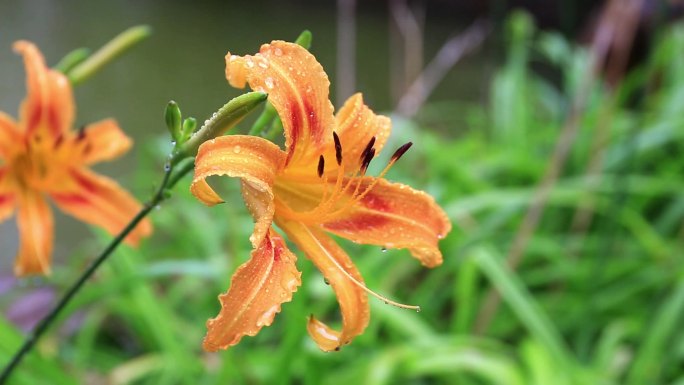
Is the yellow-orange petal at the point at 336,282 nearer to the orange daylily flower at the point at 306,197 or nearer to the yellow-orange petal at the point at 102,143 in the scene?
the orange daylily flower at the point at 306,197

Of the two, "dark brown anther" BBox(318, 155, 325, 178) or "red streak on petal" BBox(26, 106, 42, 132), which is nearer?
"dark brown anther" BBox(318, 155, 325, 178)

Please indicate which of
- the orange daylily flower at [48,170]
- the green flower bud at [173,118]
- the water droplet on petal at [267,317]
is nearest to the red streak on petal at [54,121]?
the orange daylily flower at [48,170]

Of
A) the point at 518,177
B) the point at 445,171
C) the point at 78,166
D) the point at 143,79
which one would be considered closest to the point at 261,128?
the point at 78,166

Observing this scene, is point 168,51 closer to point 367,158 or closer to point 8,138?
point 8,138

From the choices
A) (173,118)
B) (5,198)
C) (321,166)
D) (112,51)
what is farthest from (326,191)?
(5,198)

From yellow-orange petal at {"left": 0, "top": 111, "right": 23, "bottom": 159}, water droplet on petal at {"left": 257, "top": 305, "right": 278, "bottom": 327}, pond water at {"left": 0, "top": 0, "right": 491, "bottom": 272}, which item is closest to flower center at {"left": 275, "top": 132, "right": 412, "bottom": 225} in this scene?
water droplet on petal at {"left": 257, "top": 305, "right": 278, "bottom": 327}

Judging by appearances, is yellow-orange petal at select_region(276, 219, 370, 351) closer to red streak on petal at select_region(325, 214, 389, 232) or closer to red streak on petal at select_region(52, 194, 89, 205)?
red streak on petal at select_region(325, 214, 389, 232)

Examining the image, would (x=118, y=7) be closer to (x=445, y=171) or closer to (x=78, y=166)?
(x=445, y=171)
